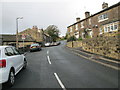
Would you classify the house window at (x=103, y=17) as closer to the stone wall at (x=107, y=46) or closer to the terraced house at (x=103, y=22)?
the terraced house at (x=103, y=22)

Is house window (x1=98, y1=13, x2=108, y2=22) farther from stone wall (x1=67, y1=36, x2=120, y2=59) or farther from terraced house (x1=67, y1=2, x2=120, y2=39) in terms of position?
stone wall (x1=67, y1=36, x2=120, y2=59)

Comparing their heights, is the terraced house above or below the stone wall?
above

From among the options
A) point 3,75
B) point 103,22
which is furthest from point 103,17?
point 3,75

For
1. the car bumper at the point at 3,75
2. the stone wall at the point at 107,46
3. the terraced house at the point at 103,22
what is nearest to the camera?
the car bumper at the point at 3,75

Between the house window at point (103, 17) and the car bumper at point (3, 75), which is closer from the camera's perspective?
the car bumper at point (3, 75)

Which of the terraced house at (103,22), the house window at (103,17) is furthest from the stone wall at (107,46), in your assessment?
the house window at (103,17)

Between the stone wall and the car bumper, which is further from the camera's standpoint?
the stone wall

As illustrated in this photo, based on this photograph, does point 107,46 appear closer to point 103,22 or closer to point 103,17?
point 103,22

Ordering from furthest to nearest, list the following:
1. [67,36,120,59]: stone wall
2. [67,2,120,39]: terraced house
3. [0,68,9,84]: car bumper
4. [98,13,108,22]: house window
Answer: [98,13,108,22]: house window < [67,2,120,39]: terraced house < [67,36,120,59]: stone wall < [0,68,9,84]: car bumper

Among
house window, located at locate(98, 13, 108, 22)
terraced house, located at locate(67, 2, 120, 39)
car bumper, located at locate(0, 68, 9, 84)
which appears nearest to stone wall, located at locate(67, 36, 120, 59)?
terraced house, located at locate(67, 2, 120, 39)

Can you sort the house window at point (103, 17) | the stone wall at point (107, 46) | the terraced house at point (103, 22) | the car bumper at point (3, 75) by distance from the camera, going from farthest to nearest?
the house window at point (103, 17), the terraced house at point (103, 22), the stone wall at point (107, 46), the car bumper at point (3, 75)

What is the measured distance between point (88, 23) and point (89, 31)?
235cm

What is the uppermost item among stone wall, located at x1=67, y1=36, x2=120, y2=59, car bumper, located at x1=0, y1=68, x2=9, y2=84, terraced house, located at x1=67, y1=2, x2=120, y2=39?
terraced house, located at x1=67, y1=2, x2=120, y2=39

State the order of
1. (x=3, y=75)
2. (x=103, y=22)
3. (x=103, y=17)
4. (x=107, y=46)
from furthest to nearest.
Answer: (x=103, y=17), (x=103, y=22), (x=107, y=46), (x=3, y=75)
